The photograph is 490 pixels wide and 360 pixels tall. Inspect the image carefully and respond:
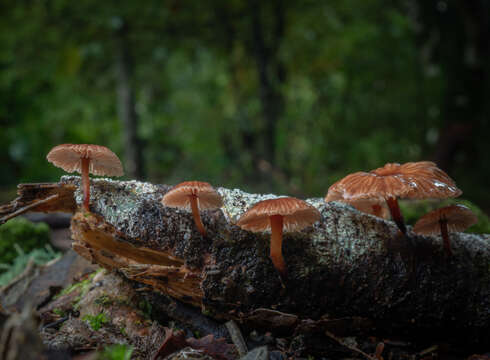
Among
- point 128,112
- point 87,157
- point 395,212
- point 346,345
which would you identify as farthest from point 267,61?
point 346,345

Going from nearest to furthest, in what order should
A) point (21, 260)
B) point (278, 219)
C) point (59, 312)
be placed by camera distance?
point (278, 219) → point (59, 312) → point (21, 260)

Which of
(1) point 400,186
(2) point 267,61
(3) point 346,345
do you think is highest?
(2) point 267,61

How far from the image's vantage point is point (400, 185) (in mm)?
1587

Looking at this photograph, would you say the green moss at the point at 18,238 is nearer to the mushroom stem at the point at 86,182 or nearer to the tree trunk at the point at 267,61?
the mushroom stem at the point at 86,182

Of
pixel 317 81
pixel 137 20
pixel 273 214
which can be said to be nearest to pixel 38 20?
pixel 137 20

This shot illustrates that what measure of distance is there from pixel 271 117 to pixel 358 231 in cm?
529

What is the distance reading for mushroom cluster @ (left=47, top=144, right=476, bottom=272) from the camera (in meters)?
1.58

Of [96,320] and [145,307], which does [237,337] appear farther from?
[96,320]

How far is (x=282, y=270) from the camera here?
1.80 meters

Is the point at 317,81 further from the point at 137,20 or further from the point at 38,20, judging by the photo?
the point at 38,20

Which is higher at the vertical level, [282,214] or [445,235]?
[282,214]

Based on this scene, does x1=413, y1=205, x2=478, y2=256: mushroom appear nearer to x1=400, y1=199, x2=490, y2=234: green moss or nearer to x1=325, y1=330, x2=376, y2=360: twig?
x1=325, y1=330, x2=376, y2=360: twig

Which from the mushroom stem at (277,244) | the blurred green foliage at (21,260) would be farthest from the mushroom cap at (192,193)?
the blurred green foliage at (21,260)

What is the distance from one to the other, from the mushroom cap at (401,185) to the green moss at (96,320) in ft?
4.95
